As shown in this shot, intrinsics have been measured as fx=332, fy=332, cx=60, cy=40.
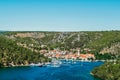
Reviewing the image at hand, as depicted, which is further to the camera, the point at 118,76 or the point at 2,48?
the point at 2,48

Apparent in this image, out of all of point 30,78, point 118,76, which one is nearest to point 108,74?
point 118,76

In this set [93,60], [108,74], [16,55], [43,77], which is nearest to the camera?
[108,74]

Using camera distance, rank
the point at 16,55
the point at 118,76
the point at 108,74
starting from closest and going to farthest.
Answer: the point at 118,76 < the point at 108,74 < the point at 16,55

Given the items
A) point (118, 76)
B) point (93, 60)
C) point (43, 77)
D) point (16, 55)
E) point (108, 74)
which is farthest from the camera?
point (93, 60)

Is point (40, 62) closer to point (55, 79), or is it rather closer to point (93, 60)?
point (93, 60)

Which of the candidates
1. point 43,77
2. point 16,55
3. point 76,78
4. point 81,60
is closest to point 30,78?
point 43,77

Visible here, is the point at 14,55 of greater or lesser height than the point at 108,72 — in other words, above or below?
above

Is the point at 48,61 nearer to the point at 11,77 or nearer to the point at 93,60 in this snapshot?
the point at 93,60

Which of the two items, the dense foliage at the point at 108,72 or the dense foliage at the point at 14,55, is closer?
the dense foliage at the point at 108,72

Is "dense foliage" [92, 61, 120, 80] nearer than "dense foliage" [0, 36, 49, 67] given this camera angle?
Yes

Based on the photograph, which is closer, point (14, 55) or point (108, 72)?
point (108, 72)
